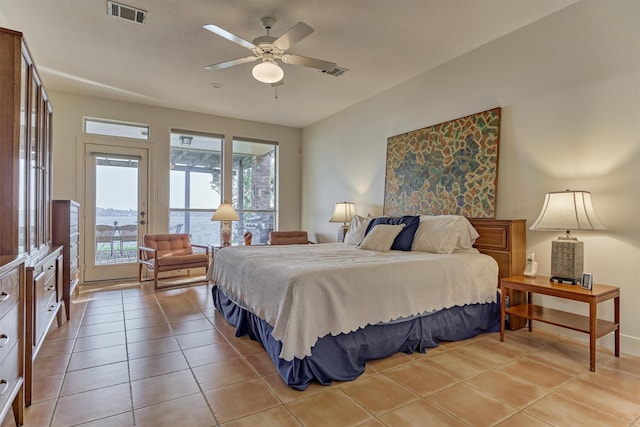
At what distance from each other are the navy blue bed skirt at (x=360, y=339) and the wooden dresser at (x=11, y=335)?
1.29m

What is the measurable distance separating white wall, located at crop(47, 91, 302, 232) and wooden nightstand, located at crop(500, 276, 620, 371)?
4.53m

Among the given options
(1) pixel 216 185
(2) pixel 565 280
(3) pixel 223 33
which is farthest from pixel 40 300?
(1) pixel 216 185

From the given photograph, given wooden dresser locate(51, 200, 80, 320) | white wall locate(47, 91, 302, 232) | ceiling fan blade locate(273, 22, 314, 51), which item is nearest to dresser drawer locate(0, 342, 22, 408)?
wooden dresser locate(51, 200, 80, 320)

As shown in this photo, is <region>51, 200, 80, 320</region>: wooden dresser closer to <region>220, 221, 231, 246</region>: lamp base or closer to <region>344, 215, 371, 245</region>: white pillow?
<region>220, 221, 231, 246</region>: lamp base

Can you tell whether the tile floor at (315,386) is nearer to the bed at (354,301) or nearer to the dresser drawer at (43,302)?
the bed at (354,301)

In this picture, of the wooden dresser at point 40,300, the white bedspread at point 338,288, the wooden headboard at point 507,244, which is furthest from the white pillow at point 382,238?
the wooden dresser at point 40,300

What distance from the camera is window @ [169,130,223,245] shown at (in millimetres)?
5652

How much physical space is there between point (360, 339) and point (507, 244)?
1.70 metres

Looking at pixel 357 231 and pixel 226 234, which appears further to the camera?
pixel 226 234

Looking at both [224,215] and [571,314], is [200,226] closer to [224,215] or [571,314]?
[224,215]

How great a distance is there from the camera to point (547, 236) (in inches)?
116

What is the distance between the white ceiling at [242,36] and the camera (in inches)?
110

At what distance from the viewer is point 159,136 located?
17.8 feet

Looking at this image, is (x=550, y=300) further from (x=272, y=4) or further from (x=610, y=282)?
(x=272, y=4)
